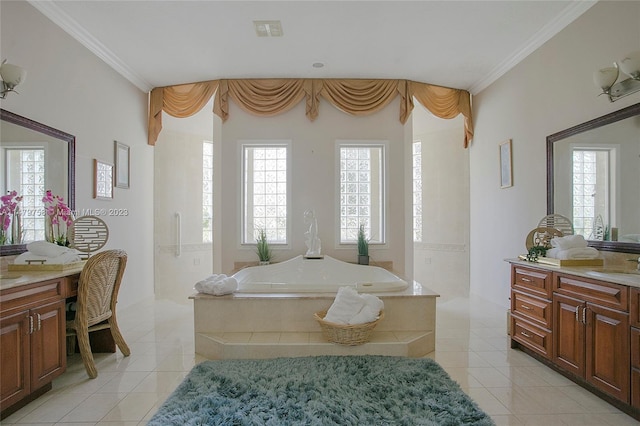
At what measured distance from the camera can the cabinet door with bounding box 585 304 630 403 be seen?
1.86m

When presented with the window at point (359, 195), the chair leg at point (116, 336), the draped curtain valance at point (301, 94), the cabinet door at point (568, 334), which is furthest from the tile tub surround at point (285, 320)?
the draped curtain valance at point (301, 94)

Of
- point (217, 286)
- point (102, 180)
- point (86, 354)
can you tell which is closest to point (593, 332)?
point (217, 286)

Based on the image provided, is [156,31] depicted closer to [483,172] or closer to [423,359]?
[423,359]

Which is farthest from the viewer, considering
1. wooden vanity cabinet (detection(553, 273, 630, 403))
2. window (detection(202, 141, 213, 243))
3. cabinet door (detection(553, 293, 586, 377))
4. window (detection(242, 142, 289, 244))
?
window (detection(202, 141, 213, 243))

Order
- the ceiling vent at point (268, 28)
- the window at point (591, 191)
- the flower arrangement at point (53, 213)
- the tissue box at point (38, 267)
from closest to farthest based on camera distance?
1. the tissue box at point (38, 267)
2. the window at point (591, 191)
3. the flower arrangement at point (53, 213)
4. the ceiling vent at point (268, 28)

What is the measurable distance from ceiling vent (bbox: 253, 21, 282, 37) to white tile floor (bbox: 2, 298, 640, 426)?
2.90 meters

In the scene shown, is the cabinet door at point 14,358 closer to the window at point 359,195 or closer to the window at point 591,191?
the window at point 359,195

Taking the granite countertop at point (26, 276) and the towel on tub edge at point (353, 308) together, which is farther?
the towel on tub edge at point (353, 308)

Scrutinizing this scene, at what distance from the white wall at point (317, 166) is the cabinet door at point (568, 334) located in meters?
2.20

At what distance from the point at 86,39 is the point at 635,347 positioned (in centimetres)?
478

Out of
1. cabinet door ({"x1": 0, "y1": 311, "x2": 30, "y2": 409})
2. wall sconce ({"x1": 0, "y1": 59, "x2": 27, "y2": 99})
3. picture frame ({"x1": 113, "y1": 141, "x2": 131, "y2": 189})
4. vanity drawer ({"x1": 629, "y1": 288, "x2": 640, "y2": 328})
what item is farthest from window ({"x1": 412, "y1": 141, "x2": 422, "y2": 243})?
cabinet door ({"x1": 0, "y1": 311, "x2": 30, "y2": 409})

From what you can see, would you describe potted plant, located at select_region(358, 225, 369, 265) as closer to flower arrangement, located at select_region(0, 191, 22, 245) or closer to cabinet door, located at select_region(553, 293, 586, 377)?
cabinet door, located at select_region(553, 293, 586, 377)

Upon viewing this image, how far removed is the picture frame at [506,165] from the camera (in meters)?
3.87

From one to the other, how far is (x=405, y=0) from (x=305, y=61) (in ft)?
4.61
